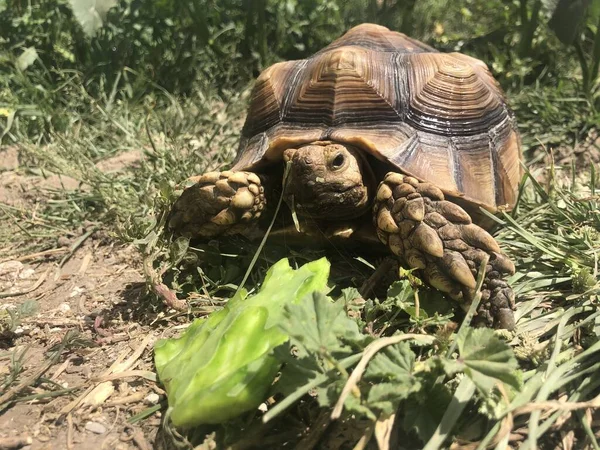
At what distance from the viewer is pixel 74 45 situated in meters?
4.03

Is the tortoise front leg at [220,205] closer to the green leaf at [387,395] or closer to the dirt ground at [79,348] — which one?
the dirt ground at [79,348]

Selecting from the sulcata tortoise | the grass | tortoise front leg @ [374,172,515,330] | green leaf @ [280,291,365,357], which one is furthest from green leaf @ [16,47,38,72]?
green leaf @ [280,291,365,357]

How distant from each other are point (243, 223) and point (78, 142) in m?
1.84

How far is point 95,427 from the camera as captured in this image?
151cm

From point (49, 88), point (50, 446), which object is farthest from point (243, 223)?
point (49, 88)

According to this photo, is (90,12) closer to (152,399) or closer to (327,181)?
(327,181)

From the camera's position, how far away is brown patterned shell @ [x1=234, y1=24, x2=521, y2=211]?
2.10 metres

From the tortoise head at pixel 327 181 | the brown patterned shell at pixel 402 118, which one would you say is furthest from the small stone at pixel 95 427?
the brown patterned shell at pixel 402 118

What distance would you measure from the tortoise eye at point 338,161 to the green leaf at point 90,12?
2.40 metres

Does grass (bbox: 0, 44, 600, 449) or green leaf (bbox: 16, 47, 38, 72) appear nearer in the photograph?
grass (bbox: 0, 44, 600, 449)

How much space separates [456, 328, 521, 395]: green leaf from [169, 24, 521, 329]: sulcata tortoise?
46cm

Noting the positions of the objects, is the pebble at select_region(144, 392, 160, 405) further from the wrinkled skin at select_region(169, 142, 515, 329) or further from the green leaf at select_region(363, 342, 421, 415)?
the wrinkled skin at select_region(169, 142, 515, 329)

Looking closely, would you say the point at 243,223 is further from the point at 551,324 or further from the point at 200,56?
the point at 200,56

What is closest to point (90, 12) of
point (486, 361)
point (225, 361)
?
point (225, 361)
